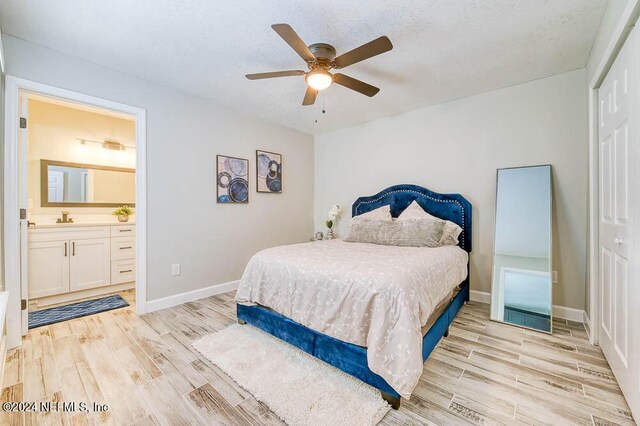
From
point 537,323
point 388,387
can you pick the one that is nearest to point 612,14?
point 537,323

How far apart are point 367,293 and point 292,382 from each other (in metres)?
0.79

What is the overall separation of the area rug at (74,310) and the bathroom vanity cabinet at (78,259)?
227 mm

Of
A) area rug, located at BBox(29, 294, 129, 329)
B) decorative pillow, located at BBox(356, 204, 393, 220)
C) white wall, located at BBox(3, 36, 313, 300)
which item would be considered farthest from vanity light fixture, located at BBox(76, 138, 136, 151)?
decorative pillow, located at BBox(356, 204, 393, 220)

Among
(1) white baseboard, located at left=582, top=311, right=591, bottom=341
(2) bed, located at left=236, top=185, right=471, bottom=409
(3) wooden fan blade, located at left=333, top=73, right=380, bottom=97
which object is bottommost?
(1) white baseboard, located at left=582, top=311, right=591, bottom=341

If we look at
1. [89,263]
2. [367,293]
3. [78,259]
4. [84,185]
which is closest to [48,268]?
[78,259]

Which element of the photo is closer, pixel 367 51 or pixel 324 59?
pixel 367 51

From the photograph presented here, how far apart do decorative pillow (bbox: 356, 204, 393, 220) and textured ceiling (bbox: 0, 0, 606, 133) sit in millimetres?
1528

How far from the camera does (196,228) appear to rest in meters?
3.44

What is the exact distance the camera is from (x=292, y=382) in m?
1.80

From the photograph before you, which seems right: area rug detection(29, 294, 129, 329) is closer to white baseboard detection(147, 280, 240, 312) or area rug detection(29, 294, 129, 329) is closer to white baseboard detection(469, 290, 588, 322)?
white baseboard detection(147, 280, 240, 312)

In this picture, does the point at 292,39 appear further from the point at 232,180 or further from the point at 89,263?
the point at 89,263

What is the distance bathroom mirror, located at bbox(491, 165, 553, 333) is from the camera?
2.62 m

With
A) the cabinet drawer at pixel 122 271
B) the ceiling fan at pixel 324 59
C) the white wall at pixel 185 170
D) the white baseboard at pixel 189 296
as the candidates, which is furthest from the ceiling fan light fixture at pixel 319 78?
the cabinet drawer at pixel 122 271

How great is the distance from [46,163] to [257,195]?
9.15 feet
